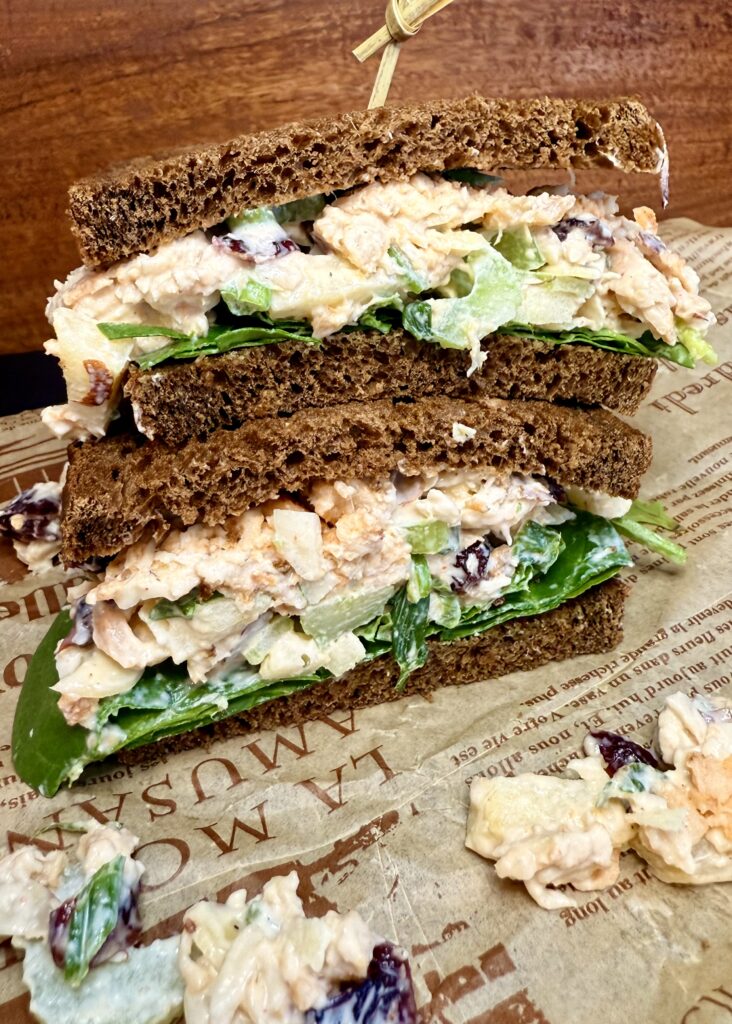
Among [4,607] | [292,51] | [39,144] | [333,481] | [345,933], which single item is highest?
[292,51]

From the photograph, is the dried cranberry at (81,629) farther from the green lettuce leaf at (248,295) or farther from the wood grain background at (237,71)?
the wood grain background at (237,71)

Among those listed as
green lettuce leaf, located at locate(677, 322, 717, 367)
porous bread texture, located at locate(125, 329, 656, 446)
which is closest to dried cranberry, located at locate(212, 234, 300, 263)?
porous bread texture, located at locate(125, 329, 656, 446)

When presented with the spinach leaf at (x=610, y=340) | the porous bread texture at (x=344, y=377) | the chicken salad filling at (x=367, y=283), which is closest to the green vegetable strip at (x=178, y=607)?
the porous bread texture at (x=344, y=377)

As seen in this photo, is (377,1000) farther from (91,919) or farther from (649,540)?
(649,540)

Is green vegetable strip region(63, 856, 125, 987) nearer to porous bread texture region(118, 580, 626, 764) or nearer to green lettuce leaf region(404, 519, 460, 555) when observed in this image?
porous bread texture region(118, 580, 626, 764)

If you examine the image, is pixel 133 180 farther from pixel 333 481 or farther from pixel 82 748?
pixel 82 748

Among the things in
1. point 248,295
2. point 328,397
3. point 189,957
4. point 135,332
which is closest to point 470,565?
point 328,397

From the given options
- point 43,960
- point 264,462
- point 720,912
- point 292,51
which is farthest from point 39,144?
point 720,912
